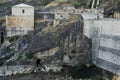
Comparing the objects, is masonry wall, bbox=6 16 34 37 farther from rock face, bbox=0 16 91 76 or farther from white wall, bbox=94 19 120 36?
white wall, bbox=94 19 120 36

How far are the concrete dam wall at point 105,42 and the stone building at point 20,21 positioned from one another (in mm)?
9330

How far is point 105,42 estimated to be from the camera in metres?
57.5

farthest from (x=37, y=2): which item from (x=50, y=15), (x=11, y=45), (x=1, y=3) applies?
(x=11, y=45)

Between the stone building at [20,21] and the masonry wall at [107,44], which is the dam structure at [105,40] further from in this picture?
the stone building at [20,21]

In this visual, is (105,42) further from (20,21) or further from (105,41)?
(20,21)

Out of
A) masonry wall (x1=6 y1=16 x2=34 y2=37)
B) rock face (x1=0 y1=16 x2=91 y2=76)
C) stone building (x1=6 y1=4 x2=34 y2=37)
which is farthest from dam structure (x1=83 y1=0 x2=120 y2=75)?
stone building (x1=6 y1=4 x2=34 y2=37)

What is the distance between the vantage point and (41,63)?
60.5 meters

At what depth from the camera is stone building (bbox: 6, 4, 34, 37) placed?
220ft

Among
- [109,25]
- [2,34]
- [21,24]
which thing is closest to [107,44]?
[109,25]

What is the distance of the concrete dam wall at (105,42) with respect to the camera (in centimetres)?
5441

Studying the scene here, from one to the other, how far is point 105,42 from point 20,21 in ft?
50.3

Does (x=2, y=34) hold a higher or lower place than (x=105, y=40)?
lower

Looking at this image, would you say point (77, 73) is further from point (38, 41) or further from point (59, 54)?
point (38, 41)

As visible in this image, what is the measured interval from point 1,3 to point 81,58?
1254 inches
